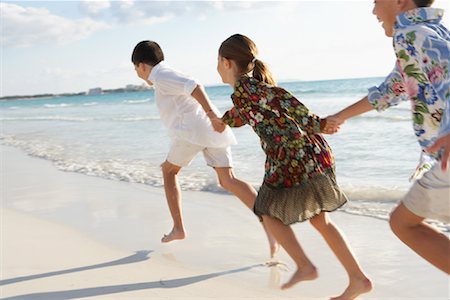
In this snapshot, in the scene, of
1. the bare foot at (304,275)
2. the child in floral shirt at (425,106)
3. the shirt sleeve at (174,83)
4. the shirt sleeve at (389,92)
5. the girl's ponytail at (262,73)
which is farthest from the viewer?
the shirt sleeve at (174,83)

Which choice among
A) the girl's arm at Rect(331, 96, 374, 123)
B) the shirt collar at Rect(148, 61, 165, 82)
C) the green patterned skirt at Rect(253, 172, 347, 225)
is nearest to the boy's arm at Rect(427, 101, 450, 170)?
the girl's arm at Rect(331, 96, 374, 123)

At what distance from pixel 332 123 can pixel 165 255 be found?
1744 mm

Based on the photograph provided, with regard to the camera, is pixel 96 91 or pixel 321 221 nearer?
pixel 321 221

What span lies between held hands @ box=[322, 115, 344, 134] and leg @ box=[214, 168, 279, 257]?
1.06 m

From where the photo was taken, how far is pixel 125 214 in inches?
207

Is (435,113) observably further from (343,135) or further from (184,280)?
(343,135)

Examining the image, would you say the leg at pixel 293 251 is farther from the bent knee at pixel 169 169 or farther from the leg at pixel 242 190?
the bent knee at pixel 169 169

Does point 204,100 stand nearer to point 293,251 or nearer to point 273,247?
point 273,247

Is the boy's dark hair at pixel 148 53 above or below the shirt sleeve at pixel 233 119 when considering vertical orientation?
above

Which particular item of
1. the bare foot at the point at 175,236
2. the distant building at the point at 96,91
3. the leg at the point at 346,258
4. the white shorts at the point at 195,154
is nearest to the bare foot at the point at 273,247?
the white shorts at the point at 195,154

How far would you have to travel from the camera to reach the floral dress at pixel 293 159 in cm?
304

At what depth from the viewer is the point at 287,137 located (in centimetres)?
305

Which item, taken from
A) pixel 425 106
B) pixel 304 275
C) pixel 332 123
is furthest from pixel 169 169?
pixel 425 106

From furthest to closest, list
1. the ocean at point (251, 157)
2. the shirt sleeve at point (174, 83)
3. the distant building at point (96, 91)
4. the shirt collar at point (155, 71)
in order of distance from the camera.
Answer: the distant building at point (96, 91)
the ocean at point (251, 157)
the shirt collar at point (155, 71)
the shirt sleeve at point (174, 83)
